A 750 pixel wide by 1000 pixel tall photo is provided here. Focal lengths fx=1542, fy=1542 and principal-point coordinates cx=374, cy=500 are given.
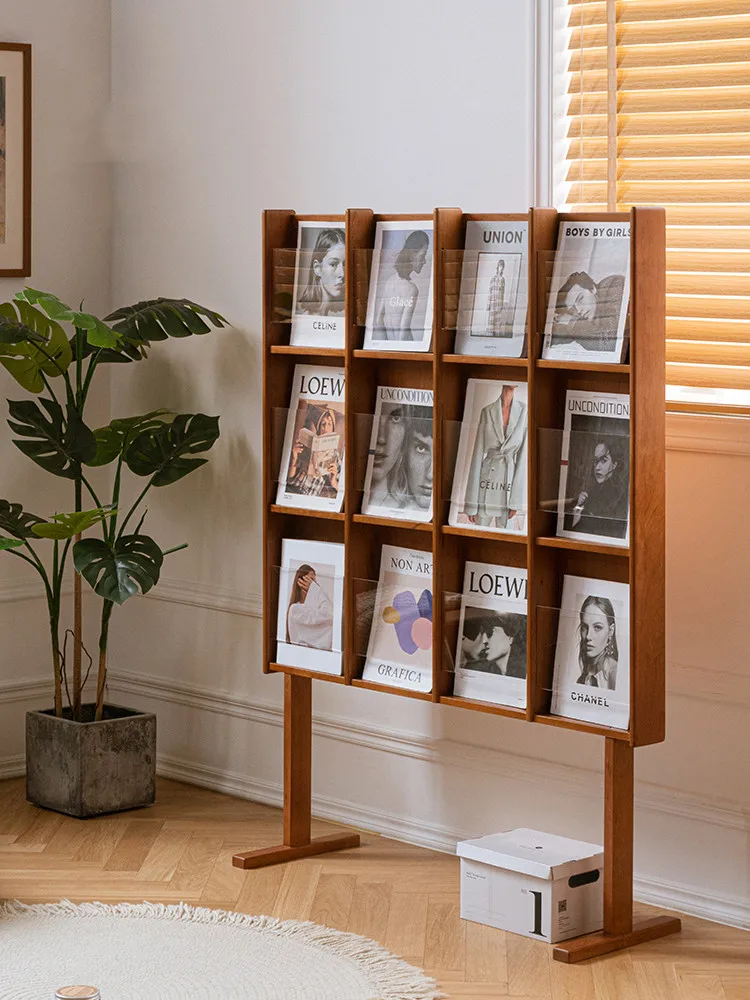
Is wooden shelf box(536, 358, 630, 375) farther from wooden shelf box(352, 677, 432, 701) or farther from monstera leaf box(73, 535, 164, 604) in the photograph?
monstera leaf box(73, 535, 164, 604)

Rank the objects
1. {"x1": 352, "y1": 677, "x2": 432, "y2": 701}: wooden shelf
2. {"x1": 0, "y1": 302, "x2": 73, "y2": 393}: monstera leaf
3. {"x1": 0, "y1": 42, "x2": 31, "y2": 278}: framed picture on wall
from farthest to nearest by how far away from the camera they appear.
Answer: {"x1": 0, "y1": 42, "x2": 31, "y2": 278}: framed picture on wall
{"x1": 0, "y1": 302, "x2": 73, "y2": 393}: monstera leaf
{"x1": 352, "y1": 677, "x2": 432, "y2": 701}: wooden shelf

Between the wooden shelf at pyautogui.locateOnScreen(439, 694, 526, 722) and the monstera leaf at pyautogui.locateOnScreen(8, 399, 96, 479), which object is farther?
the monstera leaf at pyautogui.locateOnScreen(8, 399, 96, 479)

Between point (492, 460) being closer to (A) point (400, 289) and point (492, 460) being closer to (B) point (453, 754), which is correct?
(A) point (400, 289)

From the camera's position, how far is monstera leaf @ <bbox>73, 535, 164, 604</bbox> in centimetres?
399

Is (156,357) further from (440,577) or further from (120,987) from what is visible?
(120,987)

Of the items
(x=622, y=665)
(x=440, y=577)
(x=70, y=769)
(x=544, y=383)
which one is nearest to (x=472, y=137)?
(x=544, y=383)

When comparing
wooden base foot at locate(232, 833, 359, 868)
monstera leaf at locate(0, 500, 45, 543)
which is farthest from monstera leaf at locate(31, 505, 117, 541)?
wooden base foot at locate(232, 833, 359, 868)

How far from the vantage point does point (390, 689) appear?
3.62 m

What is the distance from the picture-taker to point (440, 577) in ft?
11.5

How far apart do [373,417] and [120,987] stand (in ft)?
4.58

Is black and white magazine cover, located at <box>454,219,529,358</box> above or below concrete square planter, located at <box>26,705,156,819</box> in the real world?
above

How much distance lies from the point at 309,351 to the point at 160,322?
71 cm

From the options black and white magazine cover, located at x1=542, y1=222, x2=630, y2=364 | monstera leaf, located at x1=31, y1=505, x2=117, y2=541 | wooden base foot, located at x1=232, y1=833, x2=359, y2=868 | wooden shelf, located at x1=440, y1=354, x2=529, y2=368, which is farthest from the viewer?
monstera leaf, located at x1=31, y1=505, x2=117, y2=541

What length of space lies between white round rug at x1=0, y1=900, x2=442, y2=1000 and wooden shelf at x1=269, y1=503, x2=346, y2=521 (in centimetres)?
94
